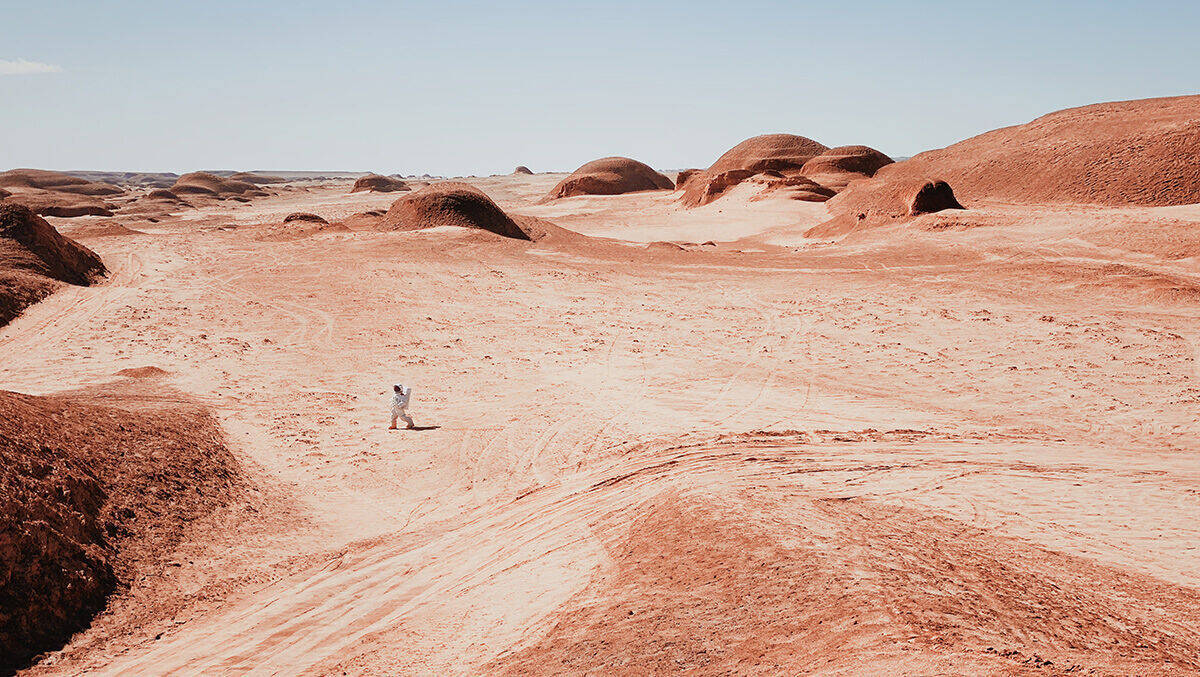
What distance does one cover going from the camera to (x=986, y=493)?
841 centimetres

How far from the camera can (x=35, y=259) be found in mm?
20984

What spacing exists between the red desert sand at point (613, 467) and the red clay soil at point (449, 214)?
663cm

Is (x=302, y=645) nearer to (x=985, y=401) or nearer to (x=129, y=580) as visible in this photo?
(x=129, y=580)

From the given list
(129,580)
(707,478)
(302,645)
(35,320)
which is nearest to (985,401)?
(707,478)

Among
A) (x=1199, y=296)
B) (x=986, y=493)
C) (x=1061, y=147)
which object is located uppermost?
(x=1061, y=147)

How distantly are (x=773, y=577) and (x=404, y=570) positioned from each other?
322 centimetres

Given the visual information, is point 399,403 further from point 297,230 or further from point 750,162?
point 750,162

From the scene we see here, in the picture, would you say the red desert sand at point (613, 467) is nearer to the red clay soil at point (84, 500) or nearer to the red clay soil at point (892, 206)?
the red clay soil at point (84, 500)

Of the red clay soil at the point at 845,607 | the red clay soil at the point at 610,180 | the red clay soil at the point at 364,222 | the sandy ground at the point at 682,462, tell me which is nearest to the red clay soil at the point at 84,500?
the sandy ground at the point at 682,462

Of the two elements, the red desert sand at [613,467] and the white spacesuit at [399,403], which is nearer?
the red desert sand at [613,467]

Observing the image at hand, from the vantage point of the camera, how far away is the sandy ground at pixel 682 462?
226 inches

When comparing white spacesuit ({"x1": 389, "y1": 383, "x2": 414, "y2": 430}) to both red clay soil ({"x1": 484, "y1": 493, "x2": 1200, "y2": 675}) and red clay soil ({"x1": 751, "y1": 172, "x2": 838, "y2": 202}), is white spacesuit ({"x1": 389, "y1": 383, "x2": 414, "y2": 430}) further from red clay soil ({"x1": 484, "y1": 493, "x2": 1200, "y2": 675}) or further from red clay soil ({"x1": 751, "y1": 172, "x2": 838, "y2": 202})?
red clay soil ({"x1": 751, "y1": 172, "x2": 838, "y2": 202})

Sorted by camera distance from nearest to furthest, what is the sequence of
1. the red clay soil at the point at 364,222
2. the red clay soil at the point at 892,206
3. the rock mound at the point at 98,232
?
the red clay soil at the point at 892,206, the rock mound at the point at 98,232, the red clay soil at the point at 364,222

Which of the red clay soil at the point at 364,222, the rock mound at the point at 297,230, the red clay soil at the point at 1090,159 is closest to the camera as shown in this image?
the red clay soil at the point at 1090,159
